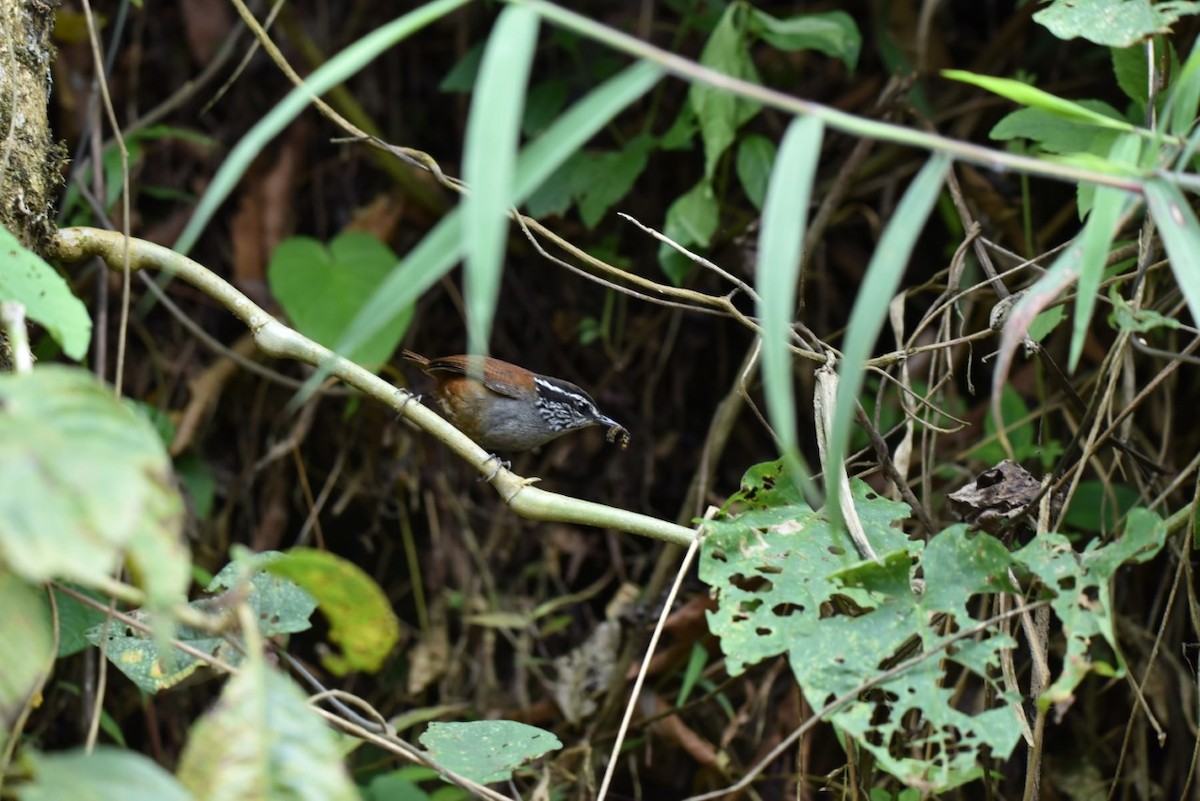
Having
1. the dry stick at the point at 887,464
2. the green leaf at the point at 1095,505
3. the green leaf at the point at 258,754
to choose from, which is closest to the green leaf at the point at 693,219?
the green leaf at the point at 1095,505

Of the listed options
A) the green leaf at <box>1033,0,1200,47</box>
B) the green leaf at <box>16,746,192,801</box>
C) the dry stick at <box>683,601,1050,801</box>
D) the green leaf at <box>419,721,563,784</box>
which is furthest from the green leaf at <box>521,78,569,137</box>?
the green leaf at <box>16,746,192,801</box>

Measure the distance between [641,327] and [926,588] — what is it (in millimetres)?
2789

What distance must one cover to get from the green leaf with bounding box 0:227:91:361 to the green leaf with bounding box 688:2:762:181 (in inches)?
Answer: 97.4

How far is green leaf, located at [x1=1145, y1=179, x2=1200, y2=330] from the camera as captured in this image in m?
1.52

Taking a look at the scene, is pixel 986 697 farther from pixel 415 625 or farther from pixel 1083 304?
pixel 415 625

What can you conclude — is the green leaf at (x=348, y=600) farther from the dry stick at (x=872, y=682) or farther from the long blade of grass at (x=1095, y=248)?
the long blade of grass at (x=1095, y=248)

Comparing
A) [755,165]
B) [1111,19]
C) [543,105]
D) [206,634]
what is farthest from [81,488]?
[543,105]

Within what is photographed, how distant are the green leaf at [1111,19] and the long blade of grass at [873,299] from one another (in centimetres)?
106

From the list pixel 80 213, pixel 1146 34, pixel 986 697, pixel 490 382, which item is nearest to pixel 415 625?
pixel 490 382

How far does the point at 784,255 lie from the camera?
4.27 ft

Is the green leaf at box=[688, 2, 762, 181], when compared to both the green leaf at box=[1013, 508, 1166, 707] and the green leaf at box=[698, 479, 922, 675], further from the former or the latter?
the green leaf at box=[1013, 508, 1166, 707]

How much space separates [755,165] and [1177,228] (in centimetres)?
259

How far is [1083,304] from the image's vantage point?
1.50 metres

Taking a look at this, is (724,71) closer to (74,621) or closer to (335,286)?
(335,286)
